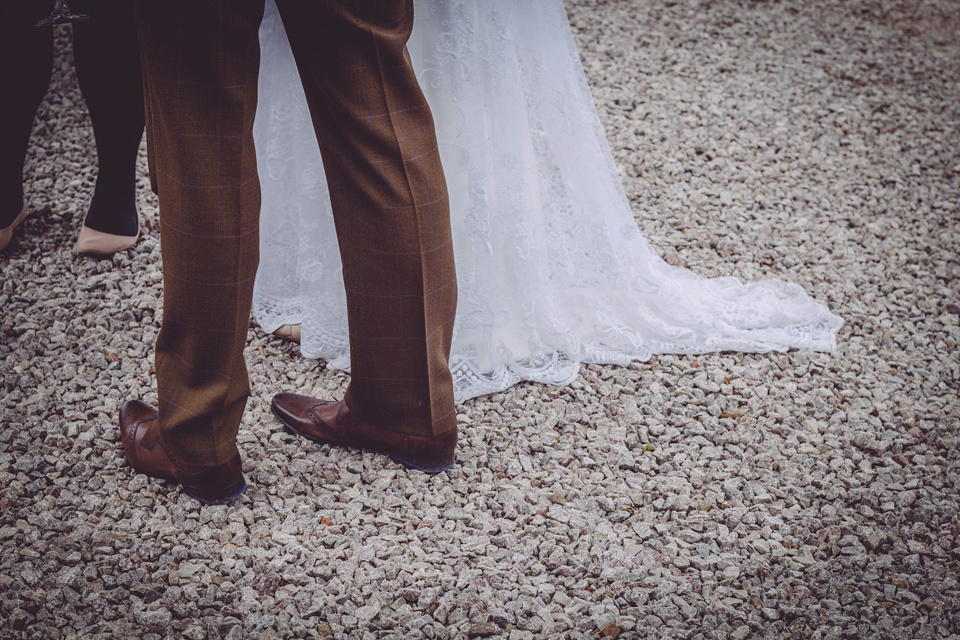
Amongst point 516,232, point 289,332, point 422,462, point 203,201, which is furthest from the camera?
point 289,332

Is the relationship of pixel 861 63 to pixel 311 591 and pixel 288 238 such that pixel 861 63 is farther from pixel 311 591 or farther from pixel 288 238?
pixel 311 591

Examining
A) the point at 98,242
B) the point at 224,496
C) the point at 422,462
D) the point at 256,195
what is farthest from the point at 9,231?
the point at 422,462

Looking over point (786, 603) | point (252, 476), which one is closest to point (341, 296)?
point (252, 476)

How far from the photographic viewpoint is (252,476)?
5.90 ft

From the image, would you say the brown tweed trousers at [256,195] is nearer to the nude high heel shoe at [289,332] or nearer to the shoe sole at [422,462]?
the shoe sole at [422,462]

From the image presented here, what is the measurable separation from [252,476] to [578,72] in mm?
1262

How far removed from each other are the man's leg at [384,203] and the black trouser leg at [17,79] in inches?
49.2

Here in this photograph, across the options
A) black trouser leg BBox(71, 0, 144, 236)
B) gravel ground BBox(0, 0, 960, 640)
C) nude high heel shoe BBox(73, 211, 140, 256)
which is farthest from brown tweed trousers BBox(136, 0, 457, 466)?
nude high heel shoe BBox(73, 211, 140, 256)

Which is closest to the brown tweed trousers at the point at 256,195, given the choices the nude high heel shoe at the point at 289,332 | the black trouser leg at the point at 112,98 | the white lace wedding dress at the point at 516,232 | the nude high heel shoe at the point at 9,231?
the white lace wedding dress at the point at 516,232

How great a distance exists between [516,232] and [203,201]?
853 mm

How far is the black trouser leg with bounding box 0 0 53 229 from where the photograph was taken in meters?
2.15

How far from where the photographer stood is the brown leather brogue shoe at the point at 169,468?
1655mm

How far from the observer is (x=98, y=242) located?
7.84 feet

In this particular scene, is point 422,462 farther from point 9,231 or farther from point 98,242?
point 9,231
